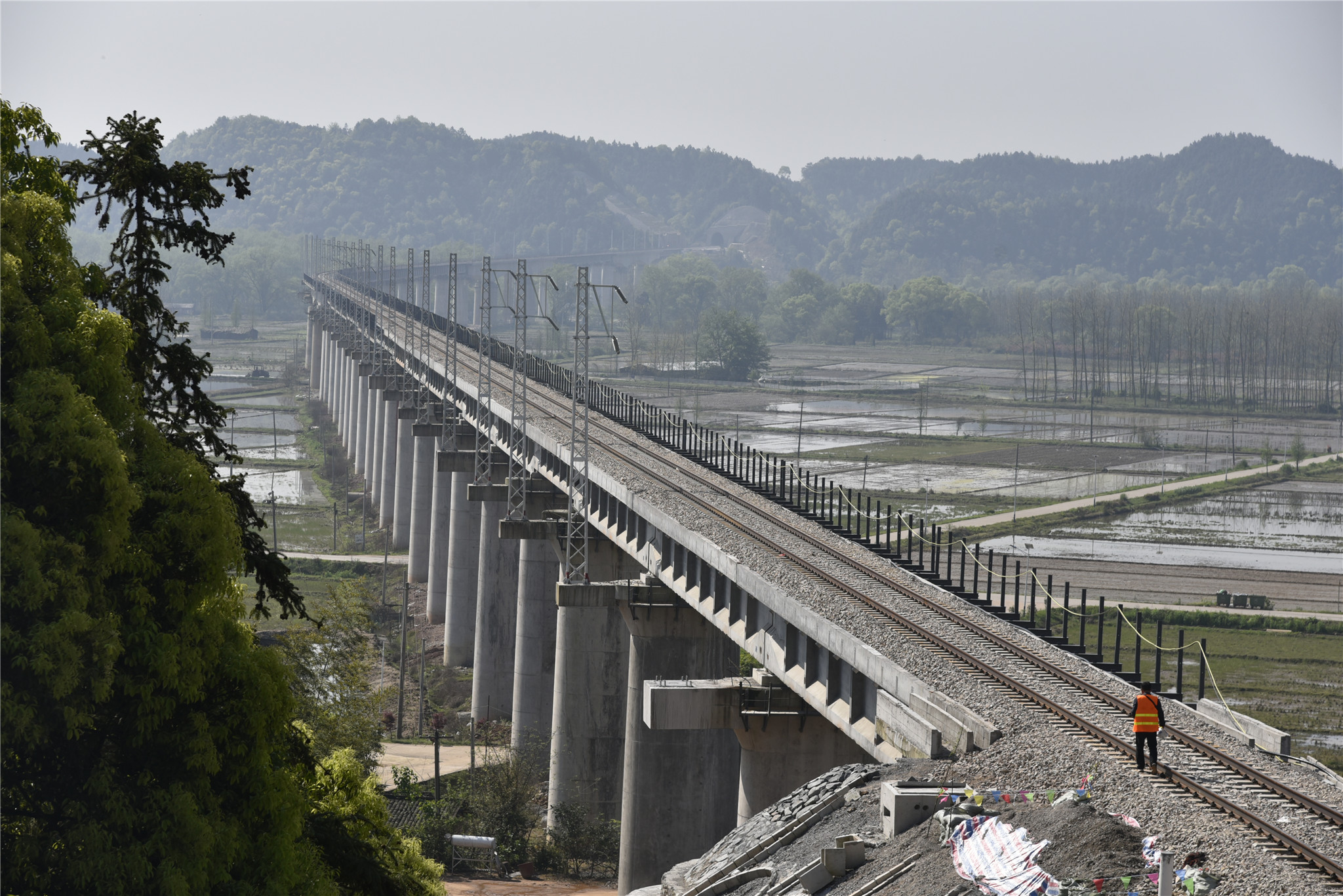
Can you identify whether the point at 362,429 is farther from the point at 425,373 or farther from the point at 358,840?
the point at 358,840

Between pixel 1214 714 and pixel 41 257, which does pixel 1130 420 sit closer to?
pixel 1214 714

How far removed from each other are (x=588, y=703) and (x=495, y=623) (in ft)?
61.8

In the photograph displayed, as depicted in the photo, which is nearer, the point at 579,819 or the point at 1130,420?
the point at 579,819

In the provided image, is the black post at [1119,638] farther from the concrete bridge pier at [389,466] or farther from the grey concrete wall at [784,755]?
the concrete bridge pier at [389,466]

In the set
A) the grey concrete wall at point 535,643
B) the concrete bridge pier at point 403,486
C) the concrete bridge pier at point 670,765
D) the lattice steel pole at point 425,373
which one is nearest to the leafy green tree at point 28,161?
the concrete bridge pier at point 670,765

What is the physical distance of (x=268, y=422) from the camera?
16650 centimetres

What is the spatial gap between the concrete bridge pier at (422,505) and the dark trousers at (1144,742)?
7257cm

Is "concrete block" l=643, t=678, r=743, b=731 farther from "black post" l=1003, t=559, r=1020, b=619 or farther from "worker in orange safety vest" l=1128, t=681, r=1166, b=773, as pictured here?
"worker in orange safety vest" l=1128, t=681, r=1166, b=773

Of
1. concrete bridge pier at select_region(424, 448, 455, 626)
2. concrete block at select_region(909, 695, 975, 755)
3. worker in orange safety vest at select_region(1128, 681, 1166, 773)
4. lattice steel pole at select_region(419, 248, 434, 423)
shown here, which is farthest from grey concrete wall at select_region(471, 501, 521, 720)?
worker in orange safety vest at select_region(1128, 681, 1166, 773)

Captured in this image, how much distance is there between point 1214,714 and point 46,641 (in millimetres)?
20695

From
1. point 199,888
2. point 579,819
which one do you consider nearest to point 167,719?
point 199,888

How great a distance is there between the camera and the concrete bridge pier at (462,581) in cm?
7594

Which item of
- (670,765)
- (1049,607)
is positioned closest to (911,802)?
(1049,607)

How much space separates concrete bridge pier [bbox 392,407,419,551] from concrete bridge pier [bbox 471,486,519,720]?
2998 centimetres
